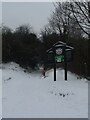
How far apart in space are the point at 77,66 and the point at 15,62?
17.5 meters

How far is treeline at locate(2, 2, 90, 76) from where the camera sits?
2608 cm

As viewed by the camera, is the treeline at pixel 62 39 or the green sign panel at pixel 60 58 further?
the treeline at pixel 62 39

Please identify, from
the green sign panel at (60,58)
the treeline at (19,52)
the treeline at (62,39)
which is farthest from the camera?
the treeline at (19,52)

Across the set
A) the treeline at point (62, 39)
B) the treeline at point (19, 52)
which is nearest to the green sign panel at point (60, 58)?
the treeline at point (62, 39)

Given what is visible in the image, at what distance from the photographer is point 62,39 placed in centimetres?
4719

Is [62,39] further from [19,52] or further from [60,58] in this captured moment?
[60,58]

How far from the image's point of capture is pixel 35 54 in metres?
45.4

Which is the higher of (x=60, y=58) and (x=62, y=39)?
(x=62, y=39)

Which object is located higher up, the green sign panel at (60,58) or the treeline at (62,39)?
the treeline at (62,39)

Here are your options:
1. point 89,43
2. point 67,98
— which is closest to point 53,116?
point 67,98

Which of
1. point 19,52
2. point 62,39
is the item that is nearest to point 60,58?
point 19,52

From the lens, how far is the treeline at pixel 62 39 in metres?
26.1

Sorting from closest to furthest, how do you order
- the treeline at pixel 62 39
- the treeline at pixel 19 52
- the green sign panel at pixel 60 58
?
the green sign panel at pixel 60 58, the treeline at pixel 62 39, the treeline at pixel 19 52

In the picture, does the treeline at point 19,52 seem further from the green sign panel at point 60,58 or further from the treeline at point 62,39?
the green sign panel at point 60,58
